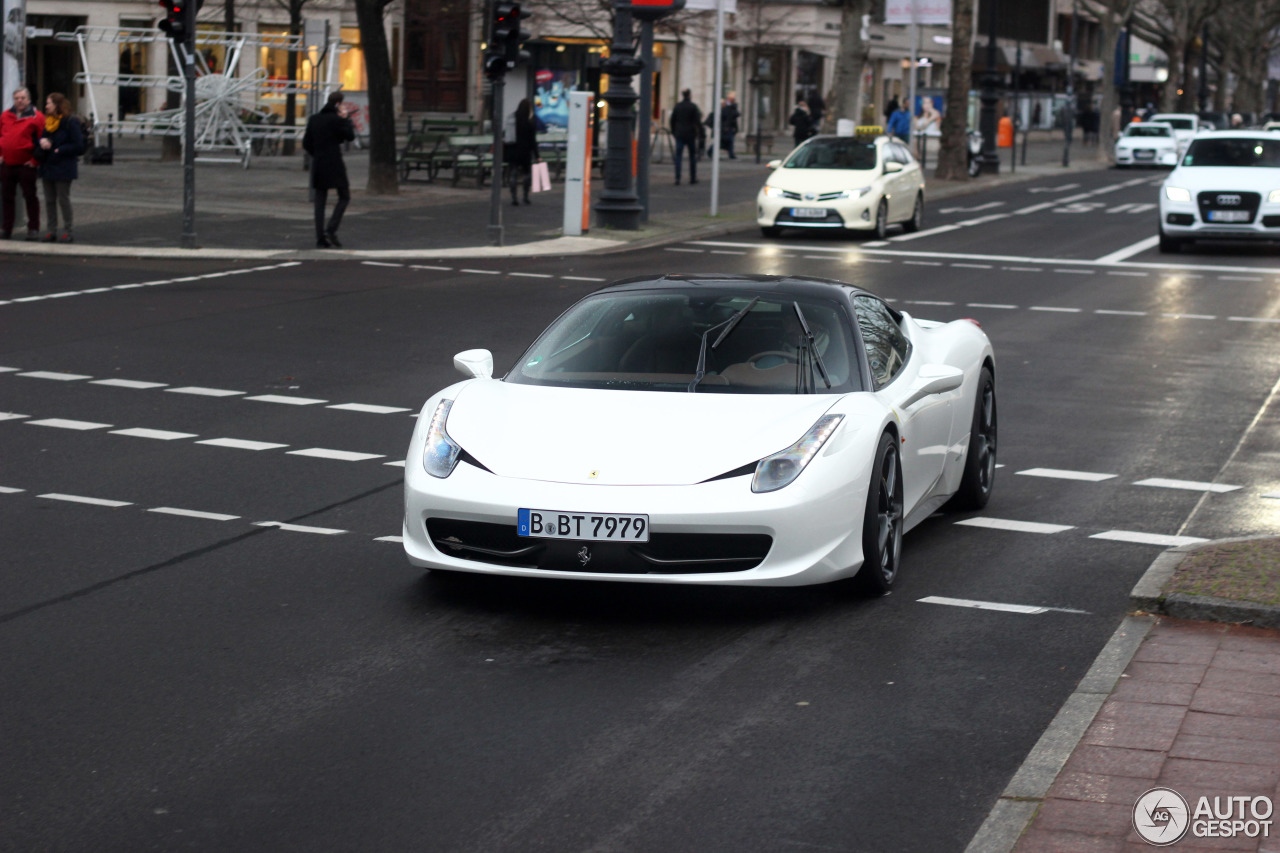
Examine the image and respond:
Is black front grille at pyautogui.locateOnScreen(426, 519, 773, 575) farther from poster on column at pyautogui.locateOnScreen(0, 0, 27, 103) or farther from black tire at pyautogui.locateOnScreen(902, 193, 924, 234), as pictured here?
black tire at pyautogui.locateOnScreen(902, 193, 924, 234)

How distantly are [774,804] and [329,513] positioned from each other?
428 cm

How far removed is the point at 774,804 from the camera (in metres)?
4.79

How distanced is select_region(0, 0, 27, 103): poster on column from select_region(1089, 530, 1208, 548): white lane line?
19.3m

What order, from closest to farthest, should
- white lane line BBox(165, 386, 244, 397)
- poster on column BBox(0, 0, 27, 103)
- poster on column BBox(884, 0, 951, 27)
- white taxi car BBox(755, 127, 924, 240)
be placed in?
1. white lane line BBox(165, 386, 244, 397)
2. poster on column BBox(0, 0, 27, 103)
3. white taxi car BBox(755, 127, 924, 240)
4. poster on column BBox(884, 0, 951, 27)

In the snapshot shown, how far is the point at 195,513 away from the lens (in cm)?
852

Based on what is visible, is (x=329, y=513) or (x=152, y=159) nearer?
(x=329, y=513)

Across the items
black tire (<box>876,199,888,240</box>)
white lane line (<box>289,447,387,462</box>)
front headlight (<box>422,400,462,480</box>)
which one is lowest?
white lane line (<box>289,447,387,462</box>)

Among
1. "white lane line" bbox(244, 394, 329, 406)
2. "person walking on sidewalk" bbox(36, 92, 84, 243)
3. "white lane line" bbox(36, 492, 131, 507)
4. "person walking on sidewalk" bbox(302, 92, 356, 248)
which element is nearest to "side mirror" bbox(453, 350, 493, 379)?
"white lane line" bbox(36, 492, 131, 507)

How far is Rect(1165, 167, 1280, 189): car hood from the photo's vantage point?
25469 mm

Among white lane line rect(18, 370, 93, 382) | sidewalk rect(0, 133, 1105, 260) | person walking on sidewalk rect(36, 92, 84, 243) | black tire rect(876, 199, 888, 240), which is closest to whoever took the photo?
white lane line rect(18, 370, 93, 382)

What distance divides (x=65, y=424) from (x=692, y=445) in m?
5.84

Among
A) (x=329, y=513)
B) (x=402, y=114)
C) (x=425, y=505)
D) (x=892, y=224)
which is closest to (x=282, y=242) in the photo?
(x=892, y=224)

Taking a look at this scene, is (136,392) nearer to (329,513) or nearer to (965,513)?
(329,513)

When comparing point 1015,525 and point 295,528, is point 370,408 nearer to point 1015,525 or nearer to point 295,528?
point 295,528
